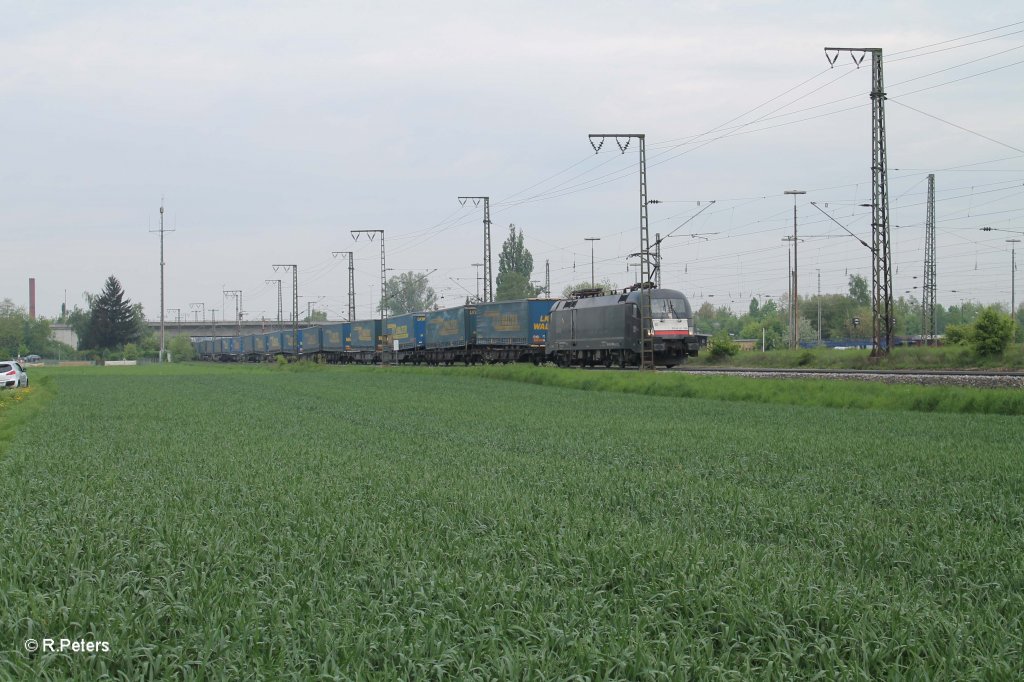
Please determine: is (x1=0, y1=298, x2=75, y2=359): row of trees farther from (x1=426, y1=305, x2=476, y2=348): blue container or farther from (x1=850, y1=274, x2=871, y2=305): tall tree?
(x1=850, y1=274, x2=871, y2=305): tall tree

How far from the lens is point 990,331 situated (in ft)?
127

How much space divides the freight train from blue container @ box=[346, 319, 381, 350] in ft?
0.27

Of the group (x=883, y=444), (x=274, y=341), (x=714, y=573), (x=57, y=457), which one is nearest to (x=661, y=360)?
(x=883, y=444)

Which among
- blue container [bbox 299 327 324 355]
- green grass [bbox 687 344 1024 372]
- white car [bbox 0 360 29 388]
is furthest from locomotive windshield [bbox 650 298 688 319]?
blue container [bbox 299 327 324 355]

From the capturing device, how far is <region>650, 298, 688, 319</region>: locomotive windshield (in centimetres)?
4250

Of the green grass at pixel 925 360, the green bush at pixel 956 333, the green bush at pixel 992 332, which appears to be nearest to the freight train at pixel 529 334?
the green grass at pixel 925 360

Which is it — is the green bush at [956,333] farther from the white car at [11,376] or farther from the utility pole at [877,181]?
the white car at [11,376]

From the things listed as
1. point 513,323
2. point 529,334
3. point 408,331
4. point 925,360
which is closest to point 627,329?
point 529,334

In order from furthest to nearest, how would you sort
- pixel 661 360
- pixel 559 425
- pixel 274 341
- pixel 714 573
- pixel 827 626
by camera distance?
1. pixel 274 341
2. pixel 661 360
3. pixel 559 425
4. pixel 714 573
5. pixel 827 626

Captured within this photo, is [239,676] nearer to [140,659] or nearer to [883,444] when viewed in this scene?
[140,659]

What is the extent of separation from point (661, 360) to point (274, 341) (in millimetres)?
70803

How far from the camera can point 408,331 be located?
236 feet

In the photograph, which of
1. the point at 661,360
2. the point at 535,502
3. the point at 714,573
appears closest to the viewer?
the point at 714,573

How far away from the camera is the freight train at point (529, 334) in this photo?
43031 millimetres
